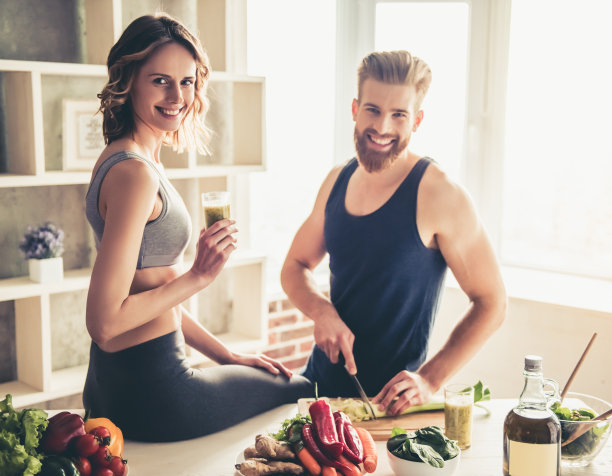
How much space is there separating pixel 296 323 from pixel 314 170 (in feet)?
2.56

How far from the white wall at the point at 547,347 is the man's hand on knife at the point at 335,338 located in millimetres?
1345

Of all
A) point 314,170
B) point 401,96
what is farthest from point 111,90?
point 314,170

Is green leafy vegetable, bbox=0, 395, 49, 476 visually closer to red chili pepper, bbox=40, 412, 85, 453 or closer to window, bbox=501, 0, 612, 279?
red chili pepper, bbox=40, 412, 85, 453

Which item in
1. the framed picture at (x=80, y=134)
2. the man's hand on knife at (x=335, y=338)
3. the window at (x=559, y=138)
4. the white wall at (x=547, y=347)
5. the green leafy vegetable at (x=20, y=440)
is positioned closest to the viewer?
the green leafy vegetable at (x=20, y=440)

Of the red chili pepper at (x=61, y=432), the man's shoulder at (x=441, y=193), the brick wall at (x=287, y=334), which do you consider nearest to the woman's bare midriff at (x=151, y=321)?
the red chili pepper at (x=61, y=432)

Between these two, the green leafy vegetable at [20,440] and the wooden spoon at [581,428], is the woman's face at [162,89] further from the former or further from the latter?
the wooden spoon at [581,428]

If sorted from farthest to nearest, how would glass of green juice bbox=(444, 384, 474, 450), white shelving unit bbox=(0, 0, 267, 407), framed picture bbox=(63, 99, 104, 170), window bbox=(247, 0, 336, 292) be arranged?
window bbox=(247, 0, 336, 292), framed picture bbox=(63, 99, 104, 170), white shelving unit bbox=(0, 0, 267, 407), glass of green juice bbox=(444, 384, 474, 450)

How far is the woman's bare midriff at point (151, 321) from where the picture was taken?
1.72 metres

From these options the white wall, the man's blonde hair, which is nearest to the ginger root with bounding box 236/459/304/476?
the man's blonde hair

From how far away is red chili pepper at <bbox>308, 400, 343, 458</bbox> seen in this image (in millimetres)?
1428

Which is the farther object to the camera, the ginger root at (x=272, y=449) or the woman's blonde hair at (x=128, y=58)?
the woman's blonde hair at (x=128, y=58)

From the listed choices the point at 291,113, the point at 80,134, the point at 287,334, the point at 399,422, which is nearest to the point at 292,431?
the point at 399,422

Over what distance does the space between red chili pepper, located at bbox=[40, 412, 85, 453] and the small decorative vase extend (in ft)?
3.69

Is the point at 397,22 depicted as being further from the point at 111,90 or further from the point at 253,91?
the point at 111,90
